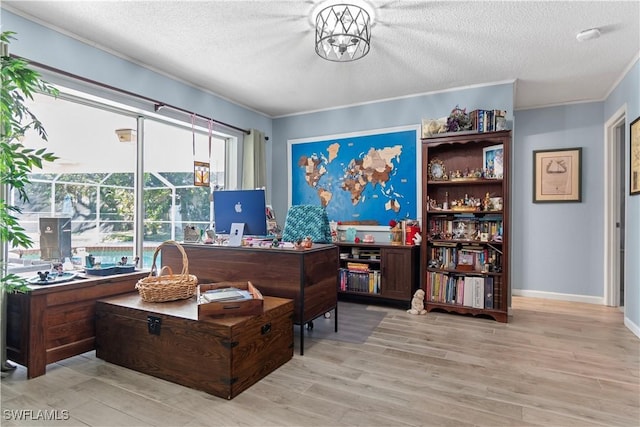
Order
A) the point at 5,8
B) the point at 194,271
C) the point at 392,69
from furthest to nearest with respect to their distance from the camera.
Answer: the point at 392,69 → the point at 194,271 → the point at 5,8

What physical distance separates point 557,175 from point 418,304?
2.62 metres

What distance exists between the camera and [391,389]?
2.14 metres

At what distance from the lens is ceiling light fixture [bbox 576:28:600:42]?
2746mm

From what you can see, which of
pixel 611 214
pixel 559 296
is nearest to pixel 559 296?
pixel 559 296

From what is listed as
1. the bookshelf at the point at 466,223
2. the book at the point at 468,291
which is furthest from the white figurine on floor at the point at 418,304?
the book at the point at 468,291

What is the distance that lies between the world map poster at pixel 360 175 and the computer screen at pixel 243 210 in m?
2.08

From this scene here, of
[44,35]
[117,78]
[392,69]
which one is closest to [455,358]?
[392,69]

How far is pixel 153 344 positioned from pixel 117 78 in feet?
8.08

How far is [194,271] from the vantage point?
A: 118 inches

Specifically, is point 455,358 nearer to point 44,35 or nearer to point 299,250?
point 299,250

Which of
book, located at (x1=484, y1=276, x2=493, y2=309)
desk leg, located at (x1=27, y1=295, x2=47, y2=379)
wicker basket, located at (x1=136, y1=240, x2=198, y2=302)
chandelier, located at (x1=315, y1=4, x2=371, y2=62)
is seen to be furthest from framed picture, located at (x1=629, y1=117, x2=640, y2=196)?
desk leg, located at (x1=27, y1=295, x2=47, y2=379)

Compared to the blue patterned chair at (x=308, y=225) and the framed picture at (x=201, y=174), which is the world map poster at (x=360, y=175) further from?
the blue patterned chair at (x=308, y=225)

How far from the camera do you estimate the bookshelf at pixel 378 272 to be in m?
4.00

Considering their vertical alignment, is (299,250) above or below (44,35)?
below
